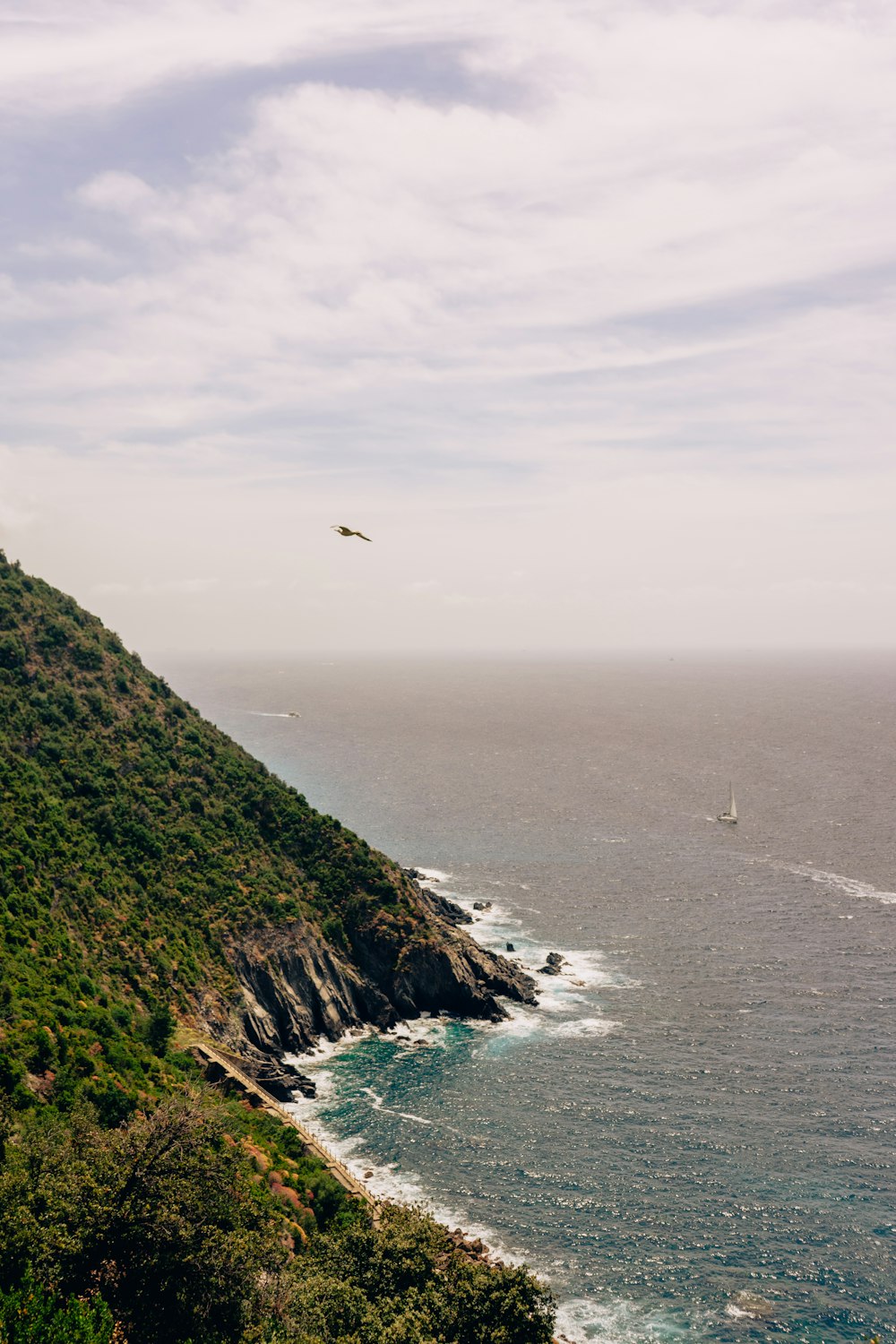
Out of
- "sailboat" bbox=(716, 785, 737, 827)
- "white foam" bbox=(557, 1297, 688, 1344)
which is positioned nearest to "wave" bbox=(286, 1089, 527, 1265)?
"white foam" bbox=(557, 1297, 688, 1344)

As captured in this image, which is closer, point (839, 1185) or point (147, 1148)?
point (147, 1148)

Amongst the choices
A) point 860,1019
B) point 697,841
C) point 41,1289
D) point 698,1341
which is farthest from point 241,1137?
point 697,841

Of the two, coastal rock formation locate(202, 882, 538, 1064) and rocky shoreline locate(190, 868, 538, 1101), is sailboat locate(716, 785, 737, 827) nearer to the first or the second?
rocky shoreline locate(190, 868, 538, 1101)

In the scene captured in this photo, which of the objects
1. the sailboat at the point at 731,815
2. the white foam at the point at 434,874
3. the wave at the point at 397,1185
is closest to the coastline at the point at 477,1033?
the wave at the point at 397,1185

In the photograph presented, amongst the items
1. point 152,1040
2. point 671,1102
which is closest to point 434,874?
point 671,1102

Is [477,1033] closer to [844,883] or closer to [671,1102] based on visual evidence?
[671,1102]

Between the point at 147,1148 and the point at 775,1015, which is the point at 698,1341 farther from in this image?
the point at 775,1015
